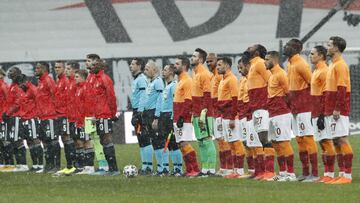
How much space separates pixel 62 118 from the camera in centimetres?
2078

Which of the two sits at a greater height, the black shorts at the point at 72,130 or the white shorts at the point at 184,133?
the black shorts at the point at 72,130

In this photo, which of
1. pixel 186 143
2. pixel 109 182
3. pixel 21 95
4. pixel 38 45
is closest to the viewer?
pixel 109 182

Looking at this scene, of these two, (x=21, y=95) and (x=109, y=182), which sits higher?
(x=21, y=95)

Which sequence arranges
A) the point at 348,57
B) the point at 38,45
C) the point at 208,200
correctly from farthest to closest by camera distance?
the point at 38,45
the point at 348,57
the point at 208,200

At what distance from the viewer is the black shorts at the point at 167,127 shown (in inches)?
752

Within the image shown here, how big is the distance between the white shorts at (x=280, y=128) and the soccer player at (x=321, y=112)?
0.42 metres

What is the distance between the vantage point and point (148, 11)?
124 ft

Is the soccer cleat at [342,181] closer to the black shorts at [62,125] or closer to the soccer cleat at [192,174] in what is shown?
the soccer cleat at [192,174]

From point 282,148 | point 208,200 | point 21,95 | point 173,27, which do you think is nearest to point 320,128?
point 282,148

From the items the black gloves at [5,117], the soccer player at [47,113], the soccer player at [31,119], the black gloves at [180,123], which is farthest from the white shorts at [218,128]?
the black gloves at [5,117]

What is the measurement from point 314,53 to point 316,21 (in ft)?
70.8

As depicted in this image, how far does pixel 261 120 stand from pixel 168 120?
2.86 meters

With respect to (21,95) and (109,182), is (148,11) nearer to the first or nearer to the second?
(21,95)

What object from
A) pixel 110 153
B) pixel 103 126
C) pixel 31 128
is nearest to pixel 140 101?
pixel 103 126
